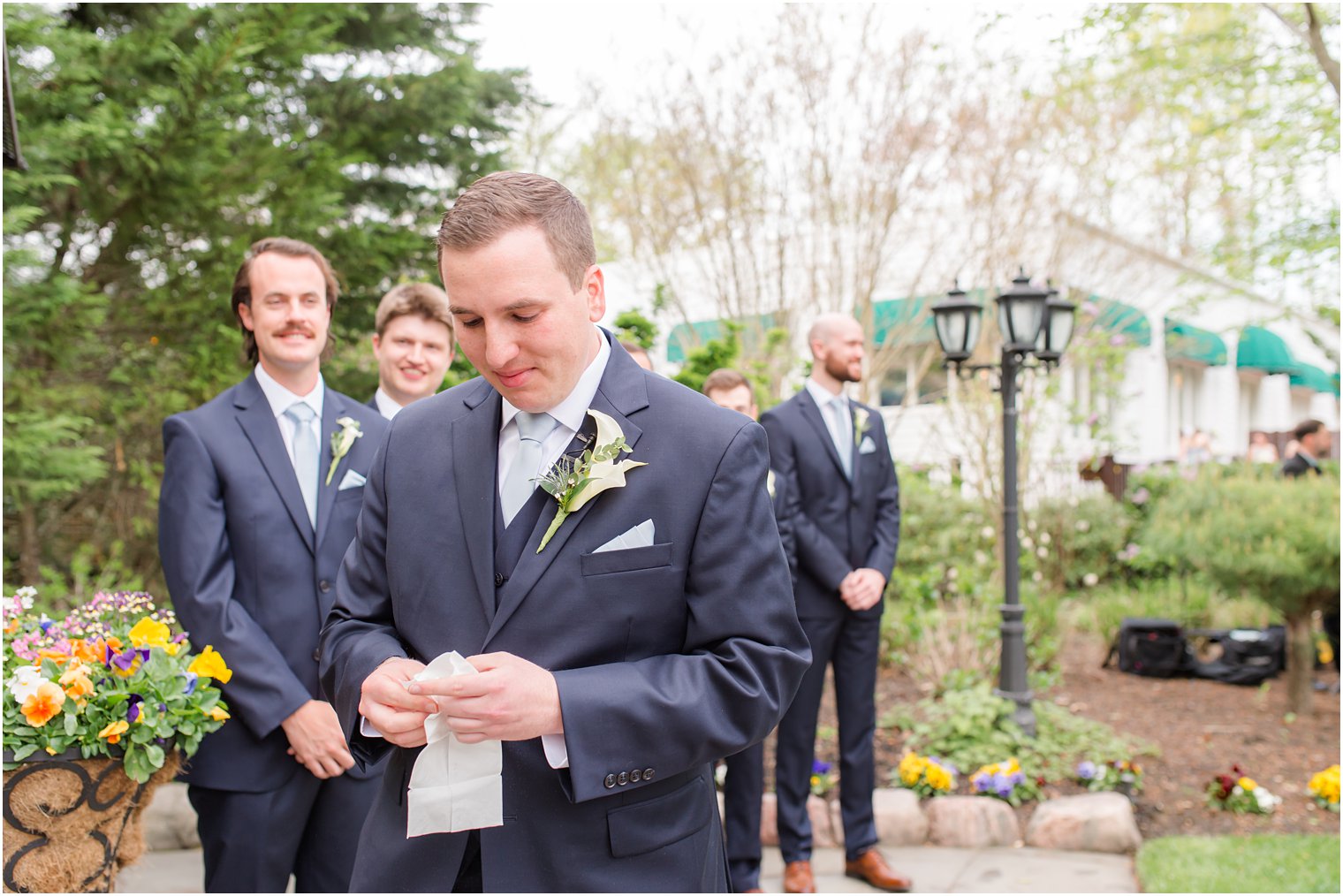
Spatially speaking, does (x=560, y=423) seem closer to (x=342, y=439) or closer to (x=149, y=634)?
(x=342, y=439)

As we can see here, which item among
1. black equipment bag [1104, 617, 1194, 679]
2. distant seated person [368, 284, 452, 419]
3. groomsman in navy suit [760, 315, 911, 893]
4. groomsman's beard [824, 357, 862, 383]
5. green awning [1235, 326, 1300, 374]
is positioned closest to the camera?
distant seated person [368, 284, 452, 419]

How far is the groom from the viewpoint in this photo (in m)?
1.64

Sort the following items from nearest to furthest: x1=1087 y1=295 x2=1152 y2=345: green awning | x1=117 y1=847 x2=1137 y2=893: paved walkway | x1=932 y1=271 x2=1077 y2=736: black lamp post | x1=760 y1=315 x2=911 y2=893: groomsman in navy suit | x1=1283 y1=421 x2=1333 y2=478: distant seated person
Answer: x1=117 y1=847 x2=1137 y2=893: paved walkway → x1=760 y1=315 x2=911 y2=893: groomsman in navy suit → x1=932 y1=271 x2=1077 y2=736: black lamp post → x1=1283 y1=421 x2=1333 y2=478: distant seated person → x1=1087 y1=295 x2=1152 y2=345: green awning

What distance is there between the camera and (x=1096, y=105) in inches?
505

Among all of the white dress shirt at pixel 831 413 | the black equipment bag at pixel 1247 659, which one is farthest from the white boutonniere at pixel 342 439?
the black equipment bag at pixel 1247 659

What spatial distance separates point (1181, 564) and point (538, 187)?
10.9m

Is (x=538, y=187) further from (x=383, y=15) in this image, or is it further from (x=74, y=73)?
(x=383, y=15)

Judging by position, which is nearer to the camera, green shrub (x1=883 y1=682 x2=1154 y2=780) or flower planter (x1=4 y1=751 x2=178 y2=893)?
flower planter (x1=4 y1=751 x2=178 y2=893)

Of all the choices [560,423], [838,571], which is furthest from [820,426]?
[560,423]

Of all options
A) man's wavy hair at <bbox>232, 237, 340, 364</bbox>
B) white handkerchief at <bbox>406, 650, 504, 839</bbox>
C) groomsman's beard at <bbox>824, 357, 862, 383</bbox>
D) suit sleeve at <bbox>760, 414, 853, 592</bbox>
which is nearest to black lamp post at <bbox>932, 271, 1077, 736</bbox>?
groomsman's beard at <bbox>824, 357, 862, 383</bbox>

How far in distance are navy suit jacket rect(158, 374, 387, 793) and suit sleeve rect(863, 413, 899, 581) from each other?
2784 mm

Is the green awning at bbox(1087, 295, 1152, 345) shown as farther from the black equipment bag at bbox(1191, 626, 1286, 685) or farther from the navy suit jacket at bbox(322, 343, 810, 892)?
the navy suit jacket at bbox(322, 343, 810, 892)

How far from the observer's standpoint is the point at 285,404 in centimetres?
315

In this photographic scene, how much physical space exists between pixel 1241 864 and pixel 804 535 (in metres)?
2.48
